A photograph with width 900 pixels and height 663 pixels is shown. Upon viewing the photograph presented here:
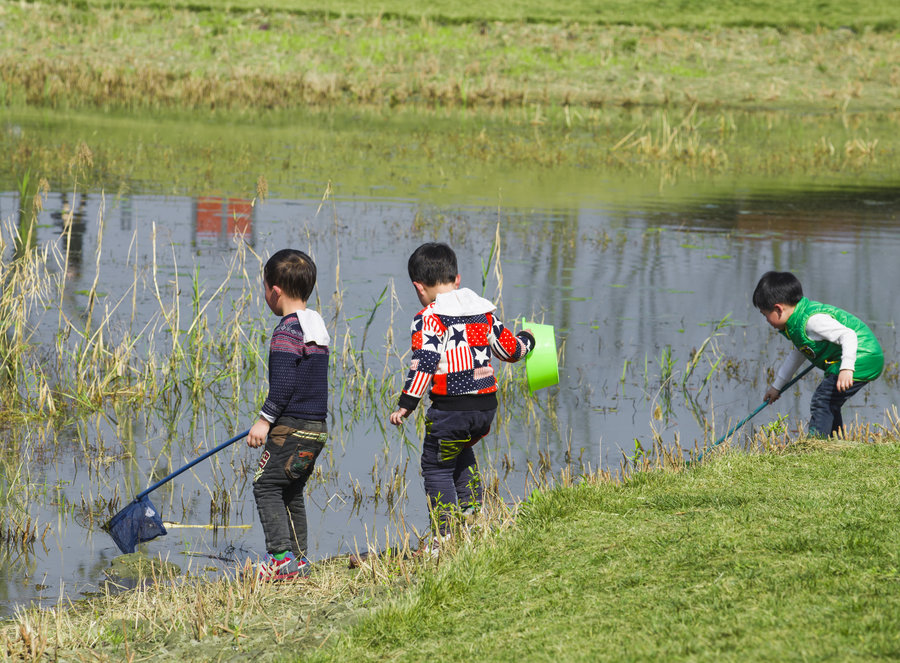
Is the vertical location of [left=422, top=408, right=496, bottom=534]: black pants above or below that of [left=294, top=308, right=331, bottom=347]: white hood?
below

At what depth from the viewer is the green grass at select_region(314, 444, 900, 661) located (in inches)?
149

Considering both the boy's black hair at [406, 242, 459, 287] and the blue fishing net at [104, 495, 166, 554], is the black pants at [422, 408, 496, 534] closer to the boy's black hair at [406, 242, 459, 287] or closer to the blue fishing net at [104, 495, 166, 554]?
the boy's black hair at [406, 242, 459, 287]

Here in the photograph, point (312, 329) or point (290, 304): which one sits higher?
point (290, 304)

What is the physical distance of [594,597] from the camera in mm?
4305

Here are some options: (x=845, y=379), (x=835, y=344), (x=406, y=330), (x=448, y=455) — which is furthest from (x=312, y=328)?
(x=406, y=330)

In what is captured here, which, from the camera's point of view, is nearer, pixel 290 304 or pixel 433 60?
pixel 290 304

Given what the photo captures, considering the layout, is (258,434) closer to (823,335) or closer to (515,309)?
(823,335)

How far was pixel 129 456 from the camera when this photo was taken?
25.0 feet

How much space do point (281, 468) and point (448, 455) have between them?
0.80 m

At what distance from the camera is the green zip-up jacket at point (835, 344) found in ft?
22.7

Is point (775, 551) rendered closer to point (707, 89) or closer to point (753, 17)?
point (707, 89)

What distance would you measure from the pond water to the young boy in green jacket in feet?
4.21

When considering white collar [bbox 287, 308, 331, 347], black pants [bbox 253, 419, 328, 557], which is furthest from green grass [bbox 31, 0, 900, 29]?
black pants [bbox 253, 419, 328, 557]

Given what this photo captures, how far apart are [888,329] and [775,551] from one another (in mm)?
7261
